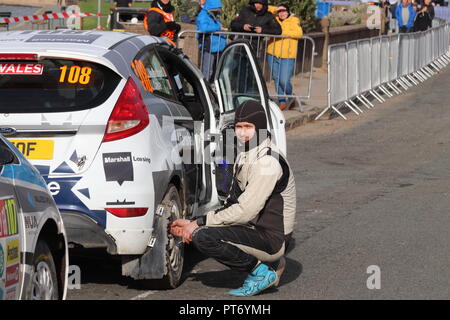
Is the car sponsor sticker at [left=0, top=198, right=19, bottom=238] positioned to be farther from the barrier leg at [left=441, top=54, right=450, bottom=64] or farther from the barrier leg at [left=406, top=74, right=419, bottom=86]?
the barrier leg at [left=441, top=54, right=450, bottom=64]

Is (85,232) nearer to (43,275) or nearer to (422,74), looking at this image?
(43,275)

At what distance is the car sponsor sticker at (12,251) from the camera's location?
5105mm

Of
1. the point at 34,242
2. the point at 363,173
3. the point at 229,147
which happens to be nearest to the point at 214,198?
the point at 229,147

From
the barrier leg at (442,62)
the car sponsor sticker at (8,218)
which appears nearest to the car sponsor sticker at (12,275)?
the car sponsor sticker at (8,218)

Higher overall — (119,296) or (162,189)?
(162,189)

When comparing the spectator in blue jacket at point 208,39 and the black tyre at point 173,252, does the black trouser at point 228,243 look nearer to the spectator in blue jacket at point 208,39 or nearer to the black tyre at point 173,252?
the black tyre at point 173,252

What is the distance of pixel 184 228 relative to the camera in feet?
23.3

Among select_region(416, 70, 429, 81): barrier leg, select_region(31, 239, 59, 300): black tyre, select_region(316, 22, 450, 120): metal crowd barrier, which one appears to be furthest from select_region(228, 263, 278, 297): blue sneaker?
select_region(416, 70, 429, 81): barrier leg

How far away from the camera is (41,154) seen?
6.80 m

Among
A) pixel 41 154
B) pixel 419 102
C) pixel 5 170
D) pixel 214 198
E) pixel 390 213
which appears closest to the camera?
pixel 5 170

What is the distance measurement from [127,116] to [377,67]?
54.4ft

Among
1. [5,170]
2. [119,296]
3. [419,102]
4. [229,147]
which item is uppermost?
[5,170]
